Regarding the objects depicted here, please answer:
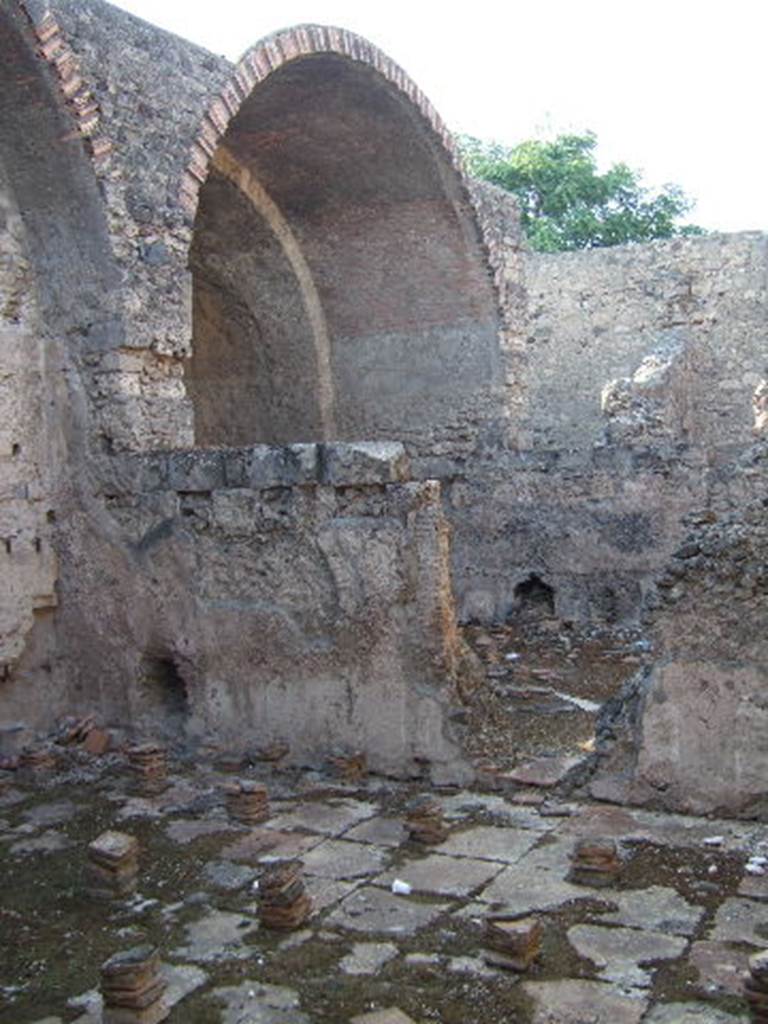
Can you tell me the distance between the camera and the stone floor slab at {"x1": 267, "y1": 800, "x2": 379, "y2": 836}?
496cm

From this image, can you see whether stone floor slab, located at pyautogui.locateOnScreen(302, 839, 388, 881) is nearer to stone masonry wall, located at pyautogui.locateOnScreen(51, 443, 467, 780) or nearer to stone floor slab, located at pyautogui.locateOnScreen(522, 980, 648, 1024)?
stone masonry wall, located at pyautogui.locateOnScreen(51, 443, 467, 780)

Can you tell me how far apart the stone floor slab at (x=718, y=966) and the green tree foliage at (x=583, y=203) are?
75.3 feet

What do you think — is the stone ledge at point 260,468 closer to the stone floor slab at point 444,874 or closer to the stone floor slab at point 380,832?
the stone floor slab at point 380,832

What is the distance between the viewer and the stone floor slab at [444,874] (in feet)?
13.7

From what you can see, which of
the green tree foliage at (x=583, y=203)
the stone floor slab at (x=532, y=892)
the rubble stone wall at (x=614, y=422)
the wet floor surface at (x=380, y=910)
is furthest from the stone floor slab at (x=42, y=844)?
the green tree foliage at (x=583, y=203)

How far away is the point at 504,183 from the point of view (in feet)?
87.7

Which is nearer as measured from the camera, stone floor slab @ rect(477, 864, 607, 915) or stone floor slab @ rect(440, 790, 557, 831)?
stone floor slab @ rect(477, 864, 607, 915)

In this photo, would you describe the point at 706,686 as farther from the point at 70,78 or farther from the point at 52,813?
the point at 70,78

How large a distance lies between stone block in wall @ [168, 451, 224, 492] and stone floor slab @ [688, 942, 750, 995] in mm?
3548

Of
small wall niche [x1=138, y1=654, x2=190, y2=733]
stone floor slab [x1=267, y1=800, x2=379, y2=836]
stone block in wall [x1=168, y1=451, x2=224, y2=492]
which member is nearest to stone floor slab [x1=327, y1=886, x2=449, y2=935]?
stone floor slab [x1=267, y1=800, x2=379, y2=836]

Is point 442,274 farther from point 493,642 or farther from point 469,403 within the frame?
point 493,642

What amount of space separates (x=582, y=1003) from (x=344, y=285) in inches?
301

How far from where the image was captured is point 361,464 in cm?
575

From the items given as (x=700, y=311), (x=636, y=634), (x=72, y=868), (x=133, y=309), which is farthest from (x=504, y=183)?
(x=72, y=868)
